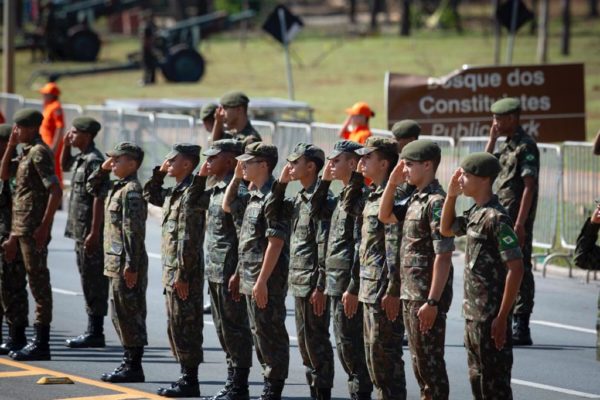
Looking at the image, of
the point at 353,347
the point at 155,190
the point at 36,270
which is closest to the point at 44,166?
the point at 36,270

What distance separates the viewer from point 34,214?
12070 millimetres

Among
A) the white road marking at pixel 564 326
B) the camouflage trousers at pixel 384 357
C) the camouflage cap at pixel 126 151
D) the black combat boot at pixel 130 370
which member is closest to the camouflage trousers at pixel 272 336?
the camouflage trousers at pixel 384 357

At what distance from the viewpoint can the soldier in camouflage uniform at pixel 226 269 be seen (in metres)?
10.2

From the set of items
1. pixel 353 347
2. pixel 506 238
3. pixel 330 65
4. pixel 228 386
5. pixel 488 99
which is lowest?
pixel 228 386

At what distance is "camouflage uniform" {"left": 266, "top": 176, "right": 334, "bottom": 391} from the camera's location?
385 inches

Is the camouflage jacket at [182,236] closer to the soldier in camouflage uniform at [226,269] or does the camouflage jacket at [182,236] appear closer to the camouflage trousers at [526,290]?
the soldier in camouflage uniform at [226,269]

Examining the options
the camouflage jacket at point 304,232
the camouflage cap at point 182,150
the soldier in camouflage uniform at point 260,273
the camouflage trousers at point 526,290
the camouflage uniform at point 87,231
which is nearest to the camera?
the camouflage jacket at point 304,232

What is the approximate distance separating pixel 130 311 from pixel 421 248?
9.47ft

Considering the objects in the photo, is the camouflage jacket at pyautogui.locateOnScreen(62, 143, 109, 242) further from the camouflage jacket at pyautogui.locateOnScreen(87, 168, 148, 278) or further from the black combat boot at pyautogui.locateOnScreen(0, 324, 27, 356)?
the camouflage jacket at pyautogui.locateOnScreen(87, 168, 148, 278)

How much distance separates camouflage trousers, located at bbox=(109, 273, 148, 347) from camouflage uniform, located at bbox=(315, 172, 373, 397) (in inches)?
72.9

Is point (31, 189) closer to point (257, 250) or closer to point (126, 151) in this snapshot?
point (126, 151)

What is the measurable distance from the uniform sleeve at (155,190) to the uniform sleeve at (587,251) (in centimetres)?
334

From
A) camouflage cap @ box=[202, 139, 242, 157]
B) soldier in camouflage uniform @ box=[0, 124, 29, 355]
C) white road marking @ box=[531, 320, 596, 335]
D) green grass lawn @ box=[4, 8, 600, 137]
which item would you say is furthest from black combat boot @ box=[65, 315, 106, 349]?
green grass lawn @ box=[4, 8, 600, 137]

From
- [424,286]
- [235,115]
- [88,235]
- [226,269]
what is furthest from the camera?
[235,115]
